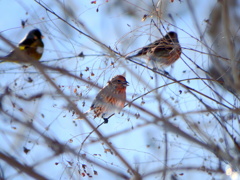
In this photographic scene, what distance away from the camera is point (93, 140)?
4.60 meters

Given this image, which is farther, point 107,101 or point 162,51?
point 162,51

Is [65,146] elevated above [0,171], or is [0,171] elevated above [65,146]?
[65,146]

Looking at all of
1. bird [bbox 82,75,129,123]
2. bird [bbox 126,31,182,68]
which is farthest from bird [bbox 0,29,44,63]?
bird [bbox 126,31,182,68]

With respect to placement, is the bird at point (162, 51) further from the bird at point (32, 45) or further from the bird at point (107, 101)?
the bird at point (32, 45)

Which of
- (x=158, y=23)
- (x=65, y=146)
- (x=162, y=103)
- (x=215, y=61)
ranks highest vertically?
(x=158, y=23)

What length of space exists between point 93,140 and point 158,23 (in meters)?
1.34

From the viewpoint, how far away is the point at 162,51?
5.52 meters

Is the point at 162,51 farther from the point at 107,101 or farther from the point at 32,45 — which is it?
the point at 32,45

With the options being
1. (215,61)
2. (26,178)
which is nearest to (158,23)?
(215,61)

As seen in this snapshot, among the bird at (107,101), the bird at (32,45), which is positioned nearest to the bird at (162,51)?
the bird at (107,101)

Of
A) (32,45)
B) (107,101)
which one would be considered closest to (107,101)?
(107,101)

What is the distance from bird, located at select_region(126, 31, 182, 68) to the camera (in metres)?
4.67

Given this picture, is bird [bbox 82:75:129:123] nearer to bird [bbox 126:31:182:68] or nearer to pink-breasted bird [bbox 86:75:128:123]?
pink-breasted bird [bbox 86:75:128:123]

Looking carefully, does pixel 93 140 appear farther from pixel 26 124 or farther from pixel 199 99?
pixel 199 99
